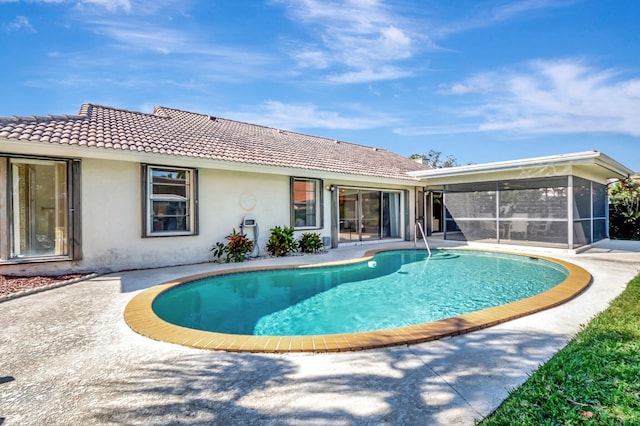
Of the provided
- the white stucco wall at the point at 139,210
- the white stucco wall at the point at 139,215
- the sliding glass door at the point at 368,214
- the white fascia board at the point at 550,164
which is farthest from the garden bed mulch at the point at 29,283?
the white fascia board at the point at 550,164

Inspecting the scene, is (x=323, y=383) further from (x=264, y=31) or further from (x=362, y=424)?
(x=264, y=31)

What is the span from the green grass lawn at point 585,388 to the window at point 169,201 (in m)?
9.02

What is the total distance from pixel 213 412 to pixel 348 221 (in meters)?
12.5

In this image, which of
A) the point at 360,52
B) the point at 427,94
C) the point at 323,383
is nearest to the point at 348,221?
the point at 360,52

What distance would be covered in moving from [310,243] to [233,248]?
3.00 metres

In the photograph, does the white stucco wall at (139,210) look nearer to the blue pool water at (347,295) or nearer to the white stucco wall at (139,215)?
the white stucco wall at (139,215)

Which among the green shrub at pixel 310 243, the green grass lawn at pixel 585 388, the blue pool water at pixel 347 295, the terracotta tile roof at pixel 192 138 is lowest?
the blue pool water at pixel 347 295

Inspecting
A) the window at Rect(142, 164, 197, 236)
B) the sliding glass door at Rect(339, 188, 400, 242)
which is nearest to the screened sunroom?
the sliding glass door at Rect(339, 188, 400, 242)

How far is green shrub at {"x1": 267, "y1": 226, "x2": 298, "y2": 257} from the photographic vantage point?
10.9 metres

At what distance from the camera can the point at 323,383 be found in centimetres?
282

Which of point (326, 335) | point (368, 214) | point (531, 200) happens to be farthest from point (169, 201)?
point (531, 200)

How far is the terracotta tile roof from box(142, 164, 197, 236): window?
0.79 m

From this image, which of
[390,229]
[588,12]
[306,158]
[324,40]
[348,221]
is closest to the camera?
[588,12]

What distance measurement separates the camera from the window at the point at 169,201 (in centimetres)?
894
